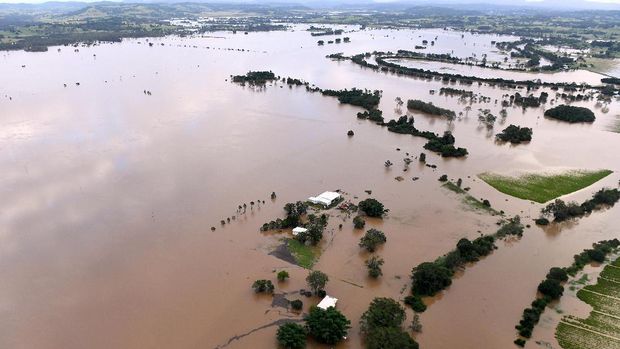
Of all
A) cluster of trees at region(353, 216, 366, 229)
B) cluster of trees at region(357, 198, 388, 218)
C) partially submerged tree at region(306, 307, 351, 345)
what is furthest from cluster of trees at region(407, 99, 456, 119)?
partially submerged tree at region(306, 307, 351, 345)

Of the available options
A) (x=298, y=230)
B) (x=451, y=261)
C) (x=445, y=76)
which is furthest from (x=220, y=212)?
(x=445, y=76)

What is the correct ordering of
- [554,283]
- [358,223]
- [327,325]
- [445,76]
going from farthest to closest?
1. [445,76]
2. [358,223]
3. [554,283]
4. [327,325]

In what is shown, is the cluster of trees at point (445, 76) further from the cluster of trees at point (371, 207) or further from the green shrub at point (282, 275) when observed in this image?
the green shrub at point (282, 275)

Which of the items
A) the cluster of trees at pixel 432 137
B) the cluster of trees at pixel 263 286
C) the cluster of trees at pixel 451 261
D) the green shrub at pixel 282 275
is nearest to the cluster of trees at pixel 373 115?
the cluster of trees at pixel 432 137

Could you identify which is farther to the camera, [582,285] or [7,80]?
[7,80]

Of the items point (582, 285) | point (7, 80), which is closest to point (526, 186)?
point (582, 285)

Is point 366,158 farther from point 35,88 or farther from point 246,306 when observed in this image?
point 35,88

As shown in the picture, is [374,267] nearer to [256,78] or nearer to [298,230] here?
[298,230]
